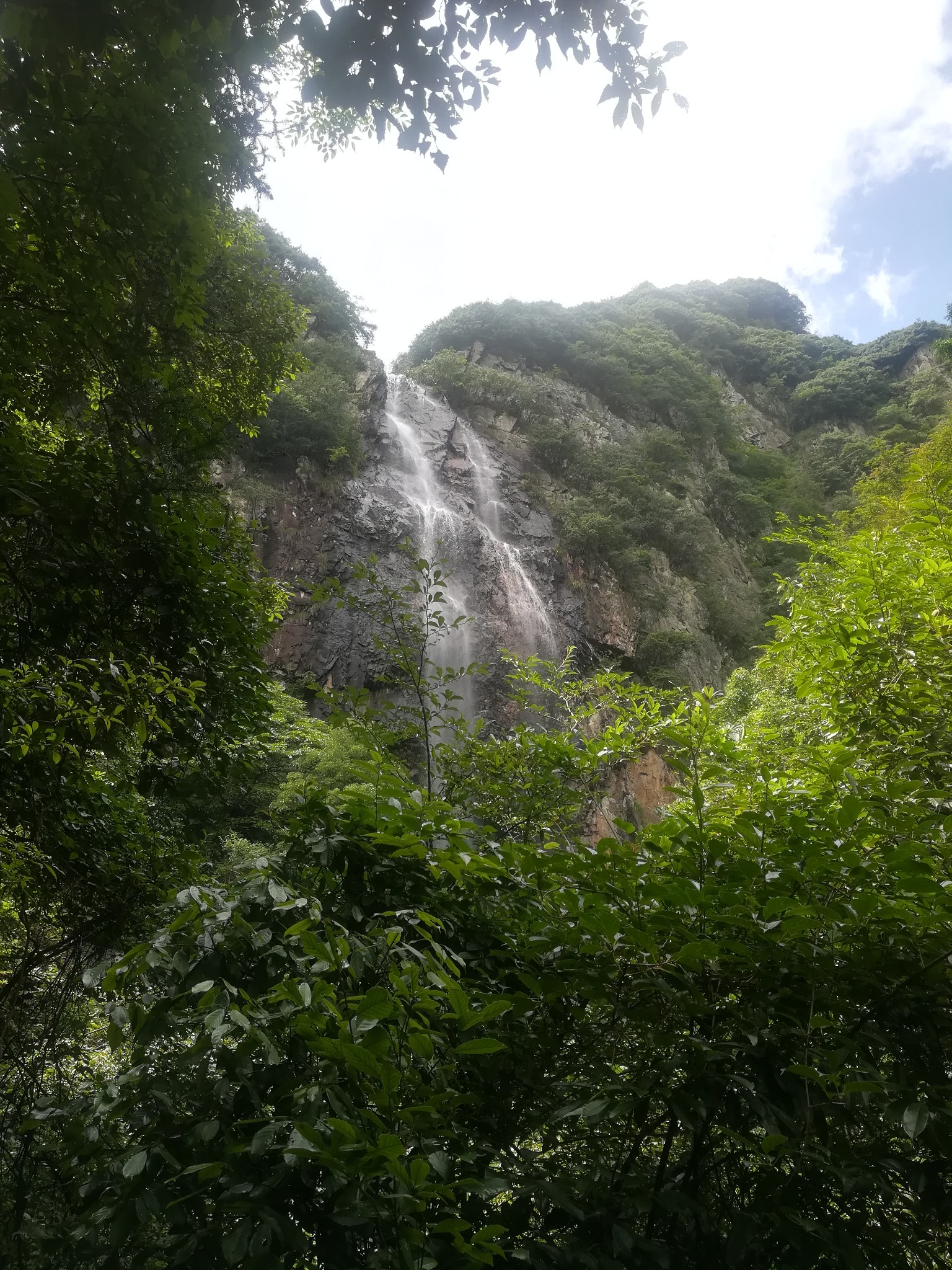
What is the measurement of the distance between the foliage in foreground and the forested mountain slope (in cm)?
1659

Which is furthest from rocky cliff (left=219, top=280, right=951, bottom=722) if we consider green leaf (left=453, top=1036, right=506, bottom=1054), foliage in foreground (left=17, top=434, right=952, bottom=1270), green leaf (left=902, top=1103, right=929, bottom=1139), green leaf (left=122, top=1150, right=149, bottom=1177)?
green leaf (left=902, top=1103, right=929, bottom=1139)

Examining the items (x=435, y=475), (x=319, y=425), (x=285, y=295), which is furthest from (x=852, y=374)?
(x=285, y=295)

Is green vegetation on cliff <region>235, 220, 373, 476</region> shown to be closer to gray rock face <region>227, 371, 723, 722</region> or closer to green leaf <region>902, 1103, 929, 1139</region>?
gray rock face <region>227, 371, 723, 722</region>

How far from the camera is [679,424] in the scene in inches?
1171

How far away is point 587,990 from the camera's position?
1.69 m

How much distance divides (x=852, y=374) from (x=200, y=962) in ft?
131

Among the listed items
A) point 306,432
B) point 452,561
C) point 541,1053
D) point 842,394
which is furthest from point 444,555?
point 842,394

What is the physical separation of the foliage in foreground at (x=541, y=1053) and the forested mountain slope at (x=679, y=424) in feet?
54.4

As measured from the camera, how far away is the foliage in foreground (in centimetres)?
120

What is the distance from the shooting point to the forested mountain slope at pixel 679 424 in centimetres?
2100

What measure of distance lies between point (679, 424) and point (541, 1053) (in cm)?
3077

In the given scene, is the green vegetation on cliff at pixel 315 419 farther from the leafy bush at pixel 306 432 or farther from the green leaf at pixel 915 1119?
the green leaf at pixel 915 1119

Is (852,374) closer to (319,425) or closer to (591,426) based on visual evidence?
(591,426)

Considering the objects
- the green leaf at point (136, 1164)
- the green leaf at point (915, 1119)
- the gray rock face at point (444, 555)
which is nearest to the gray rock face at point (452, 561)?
the gray rock face at point (444, 555)
